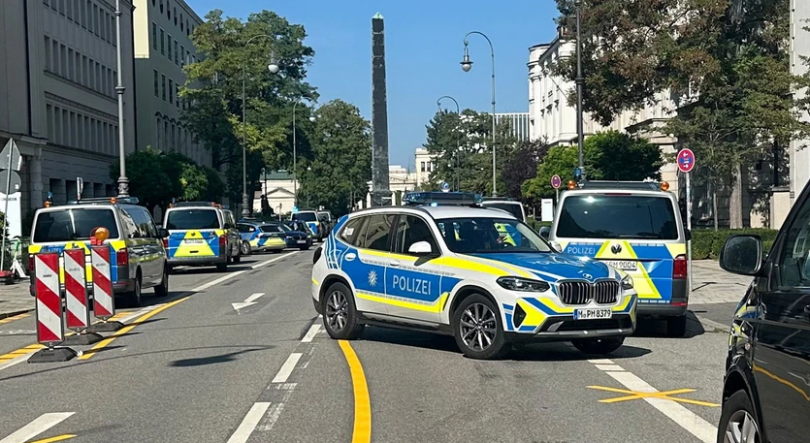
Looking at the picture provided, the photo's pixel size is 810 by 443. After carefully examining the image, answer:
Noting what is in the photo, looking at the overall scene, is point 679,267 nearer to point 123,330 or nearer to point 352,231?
point 352,231

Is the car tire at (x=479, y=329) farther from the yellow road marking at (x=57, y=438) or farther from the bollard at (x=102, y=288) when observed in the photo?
the bollard at (x=102, y=288)

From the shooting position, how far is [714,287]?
881 inches

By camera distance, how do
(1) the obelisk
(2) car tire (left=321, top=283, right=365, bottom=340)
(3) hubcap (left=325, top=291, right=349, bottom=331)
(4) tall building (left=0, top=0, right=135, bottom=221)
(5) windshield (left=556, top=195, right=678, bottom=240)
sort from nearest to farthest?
(2) car tire (left=321, top=283, right=365, bottom=340), (3) hubcap (left=325, top=291, right=349, bottom=331), (5) windshield (left=556, top=195, right=678, bottom=240), (1) the obelisk, (4) tall building (left=0, top=0, right=135, bottom=221)

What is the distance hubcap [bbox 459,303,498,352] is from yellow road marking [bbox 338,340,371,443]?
123 centimetres

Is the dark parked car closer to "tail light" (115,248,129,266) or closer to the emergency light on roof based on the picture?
"tail light" (115,248,129,266)

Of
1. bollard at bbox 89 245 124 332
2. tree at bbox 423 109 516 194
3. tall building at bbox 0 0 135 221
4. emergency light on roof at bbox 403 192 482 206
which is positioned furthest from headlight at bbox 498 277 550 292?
tree at bbox 423 109 516 194

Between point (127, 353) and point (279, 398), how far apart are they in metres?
4.23

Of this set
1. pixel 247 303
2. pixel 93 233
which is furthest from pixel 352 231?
pixel 93 233

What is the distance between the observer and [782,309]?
4.66m

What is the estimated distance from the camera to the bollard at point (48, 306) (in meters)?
12.2

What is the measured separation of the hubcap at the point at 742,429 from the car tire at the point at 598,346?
21.8 feet

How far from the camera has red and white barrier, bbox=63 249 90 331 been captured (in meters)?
13.8

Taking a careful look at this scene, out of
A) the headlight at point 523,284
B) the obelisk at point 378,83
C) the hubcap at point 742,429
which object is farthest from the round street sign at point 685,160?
the obelisk at point 378,83

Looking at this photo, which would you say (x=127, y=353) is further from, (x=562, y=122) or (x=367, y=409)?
(x=562, y=122)
